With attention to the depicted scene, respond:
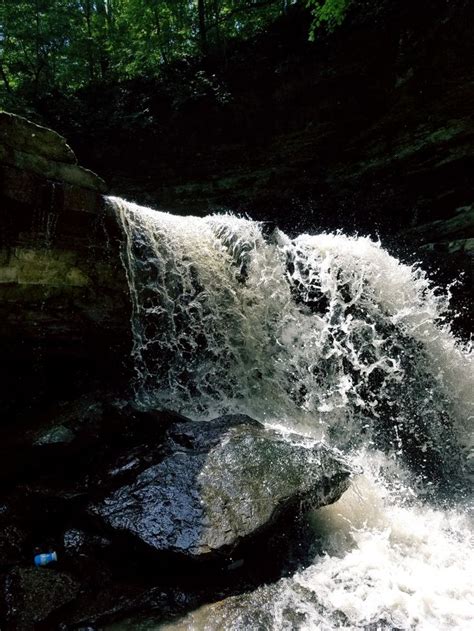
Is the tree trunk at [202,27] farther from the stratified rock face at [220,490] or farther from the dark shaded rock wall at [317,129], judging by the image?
the stratified rock face at [220,490]

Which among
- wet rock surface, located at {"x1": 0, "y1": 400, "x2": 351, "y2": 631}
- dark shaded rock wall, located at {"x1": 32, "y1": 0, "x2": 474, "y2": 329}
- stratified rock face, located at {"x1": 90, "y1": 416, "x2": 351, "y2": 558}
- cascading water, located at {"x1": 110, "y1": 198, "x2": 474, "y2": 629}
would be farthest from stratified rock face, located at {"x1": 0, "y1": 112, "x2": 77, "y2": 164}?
dark shaded rock wall, located at {"x1": 32, "y1": 0, "x2": 474, "y2": 329}

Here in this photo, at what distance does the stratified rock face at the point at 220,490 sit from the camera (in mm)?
3248

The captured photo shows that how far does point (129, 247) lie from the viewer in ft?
19.1

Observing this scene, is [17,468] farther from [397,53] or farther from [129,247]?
[397,53]

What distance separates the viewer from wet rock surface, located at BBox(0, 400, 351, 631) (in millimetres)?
2977

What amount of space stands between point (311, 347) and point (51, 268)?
3.71 m

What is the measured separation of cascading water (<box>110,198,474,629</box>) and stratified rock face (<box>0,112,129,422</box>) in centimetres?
37

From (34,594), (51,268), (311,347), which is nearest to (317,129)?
(311,347)

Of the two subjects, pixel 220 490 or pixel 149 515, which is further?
pixel 220 490

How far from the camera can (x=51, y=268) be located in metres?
5.22

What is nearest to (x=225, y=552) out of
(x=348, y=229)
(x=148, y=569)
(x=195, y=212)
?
(x=148, y=569)

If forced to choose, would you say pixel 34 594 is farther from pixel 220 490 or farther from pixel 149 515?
pixel 220 490

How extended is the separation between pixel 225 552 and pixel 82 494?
1.45m

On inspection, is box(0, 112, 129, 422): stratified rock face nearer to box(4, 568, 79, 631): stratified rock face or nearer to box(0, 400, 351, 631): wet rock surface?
box(0, 400, 351, 631): wet rock surface
